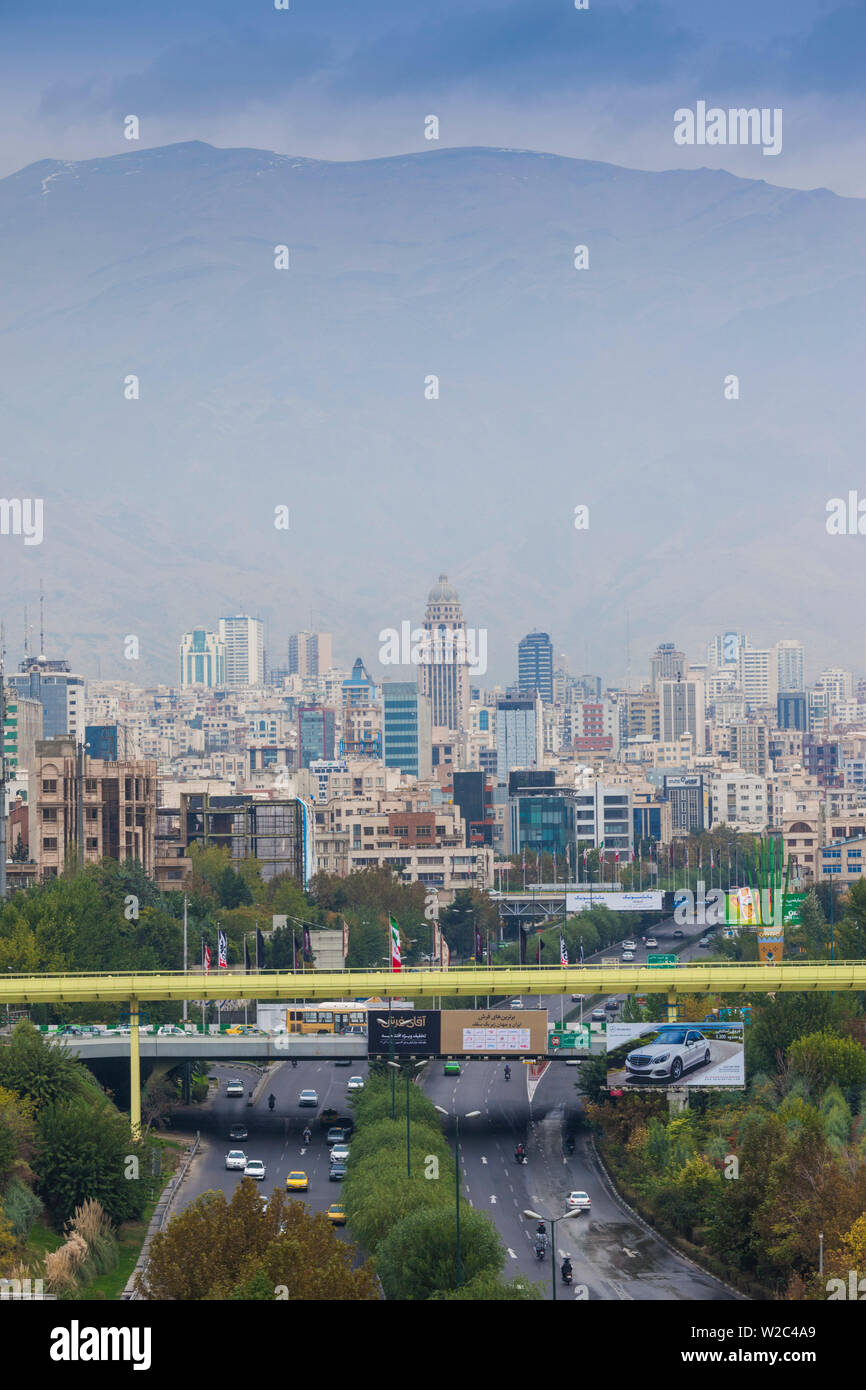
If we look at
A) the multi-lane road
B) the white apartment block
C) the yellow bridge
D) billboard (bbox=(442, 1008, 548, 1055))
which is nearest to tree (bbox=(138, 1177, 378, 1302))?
the multi-lane road

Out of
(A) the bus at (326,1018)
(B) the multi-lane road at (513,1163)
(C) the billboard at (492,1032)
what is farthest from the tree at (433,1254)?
(A) the bus at (326,1018)

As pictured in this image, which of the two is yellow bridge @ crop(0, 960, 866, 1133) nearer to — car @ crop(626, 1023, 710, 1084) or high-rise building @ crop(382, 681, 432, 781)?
car @ crop(626, 1023, 710, 1084)

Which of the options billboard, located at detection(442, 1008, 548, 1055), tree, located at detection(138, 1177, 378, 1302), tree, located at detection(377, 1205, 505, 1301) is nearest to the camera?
tree, located at detection(138, 1177, 378, 1302)

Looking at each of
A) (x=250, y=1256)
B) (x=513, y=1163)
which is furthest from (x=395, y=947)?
(x=250, y=1256)
